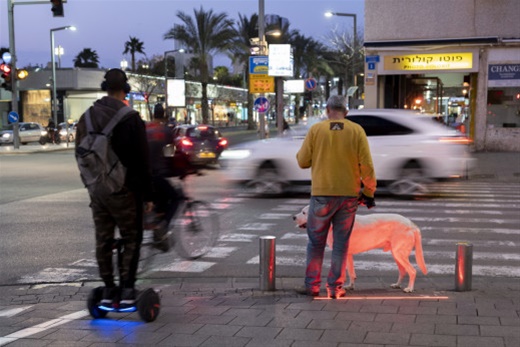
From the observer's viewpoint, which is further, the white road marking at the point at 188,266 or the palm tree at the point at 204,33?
the palm tree at the point at 204,33

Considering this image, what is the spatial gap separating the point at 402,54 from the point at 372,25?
5.53 feet

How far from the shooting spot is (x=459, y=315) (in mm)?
4887

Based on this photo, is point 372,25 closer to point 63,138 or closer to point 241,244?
point 241,244

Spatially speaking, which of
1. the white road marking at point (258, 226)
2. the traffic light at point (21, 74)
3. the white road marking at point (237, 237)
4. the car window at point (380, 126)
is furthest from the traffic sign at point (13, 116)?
the white road marking at point (237, 237)

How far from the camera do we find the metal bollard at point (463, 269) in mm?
5770

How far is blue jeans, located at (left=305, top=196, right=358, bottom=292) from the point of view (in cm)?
532

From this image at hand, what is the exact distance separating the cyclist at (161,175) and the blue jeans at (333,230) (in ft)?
6.48

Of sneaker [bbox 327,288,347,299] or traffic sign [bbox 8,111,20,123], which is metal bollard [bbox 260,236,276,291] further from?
traffic sign [bbox 8,111,20,123]

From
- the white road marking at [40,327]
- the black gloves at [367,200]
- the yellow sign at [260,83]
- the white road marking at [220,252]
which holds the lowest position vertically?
the white road marking at [220,252]

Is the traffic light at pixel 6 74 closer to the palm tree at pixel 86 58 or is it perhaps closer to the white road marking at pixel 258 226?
the white road marking at pixel 258 226

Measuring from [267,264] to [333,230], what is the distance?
2.64ft

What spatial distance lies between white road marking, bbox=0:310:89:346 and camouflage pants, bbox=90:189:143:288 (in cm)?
51

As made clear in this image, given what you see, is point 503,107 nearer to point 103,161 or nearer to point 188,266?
point 188,266

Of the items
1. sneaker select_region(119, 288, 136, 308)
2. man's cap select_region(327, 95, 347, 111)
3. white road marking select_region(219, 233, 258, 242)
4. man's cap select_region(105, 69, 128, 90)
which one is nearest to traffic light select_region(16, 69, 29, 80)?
white road marking select_region(219, 233, 258, 242)
